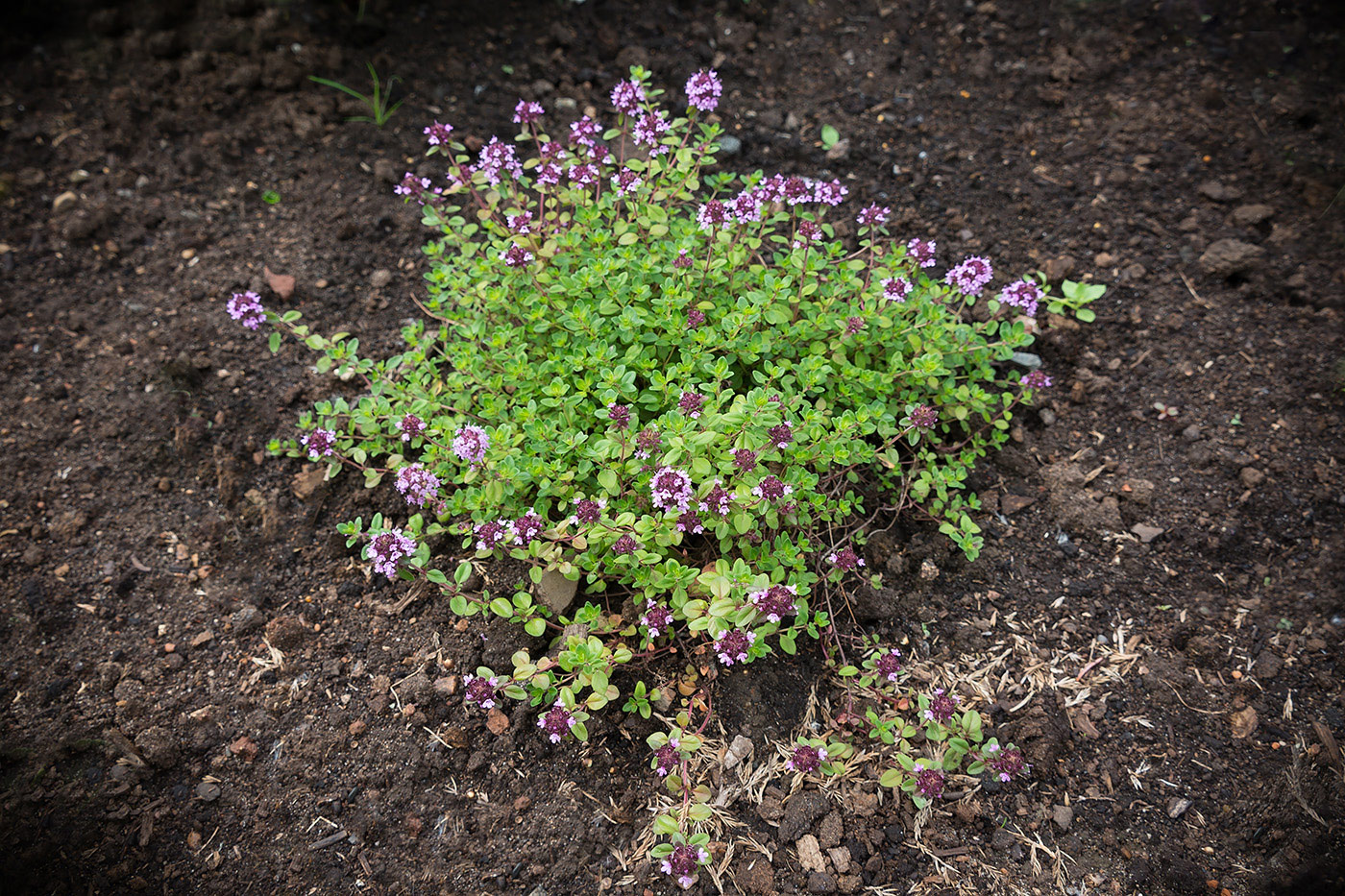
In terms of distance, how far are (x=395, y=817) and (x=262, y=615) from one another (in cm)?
104

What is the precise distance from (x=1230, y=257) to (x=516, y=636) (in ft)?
12.8

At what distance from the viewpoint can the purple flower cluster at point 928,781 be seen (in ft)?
7.73

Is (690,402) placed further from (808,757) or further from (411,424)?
(808,757)

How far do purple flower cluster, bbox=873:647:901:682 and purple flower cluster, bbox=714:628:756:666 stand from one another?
53 cm

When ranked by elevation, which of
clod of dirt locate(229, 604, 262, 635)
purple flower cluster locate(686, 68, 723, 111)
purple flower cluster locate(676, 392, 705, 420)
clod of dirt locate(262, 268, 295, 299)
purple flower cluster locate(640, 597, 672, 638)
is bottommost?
clod of dirt locate(229, 604, 262, 635)

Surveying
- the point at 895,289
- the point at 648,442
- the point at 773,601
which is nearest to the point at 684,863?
the point at 773,601

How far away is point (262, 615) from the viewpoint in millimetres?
3098

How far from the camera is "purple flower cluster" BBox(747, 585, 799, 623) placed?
2330mm

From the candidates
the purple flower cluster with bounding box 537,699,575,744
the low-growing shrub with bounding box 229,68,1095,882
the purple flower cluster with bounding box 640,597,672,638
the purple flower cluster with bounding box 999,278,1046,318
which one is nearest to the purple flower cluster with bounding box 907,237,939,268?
the low-growing shrub with bounding box 229,68,1095,882

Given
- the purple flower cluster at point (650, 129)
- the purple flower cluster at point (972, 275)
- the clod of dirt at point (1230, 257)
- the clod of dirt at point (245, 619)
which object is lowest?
the clod of dirt at point (245, 619)

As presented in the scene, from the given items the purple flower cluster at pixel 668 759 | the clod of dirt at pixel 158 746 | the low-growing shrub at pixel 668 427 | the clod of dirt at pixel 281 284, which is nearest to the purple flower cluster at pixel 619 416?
the low-growing shrub at pixel 668 427

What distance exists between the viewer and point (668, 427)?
8.46 ft

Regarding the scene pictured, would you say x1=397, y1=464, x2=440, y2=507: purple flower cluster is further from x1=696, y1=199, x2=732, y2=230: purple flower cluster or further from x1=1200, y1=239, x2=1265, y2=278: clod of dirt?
x1=1200, y1=239, x2=1265, y2=278: clod of dirt

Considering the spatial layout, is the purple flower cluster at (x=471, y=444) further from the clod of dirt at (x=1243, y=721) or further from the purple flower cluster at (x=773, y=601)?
the clod of dirt at (x=1243, y=721)
